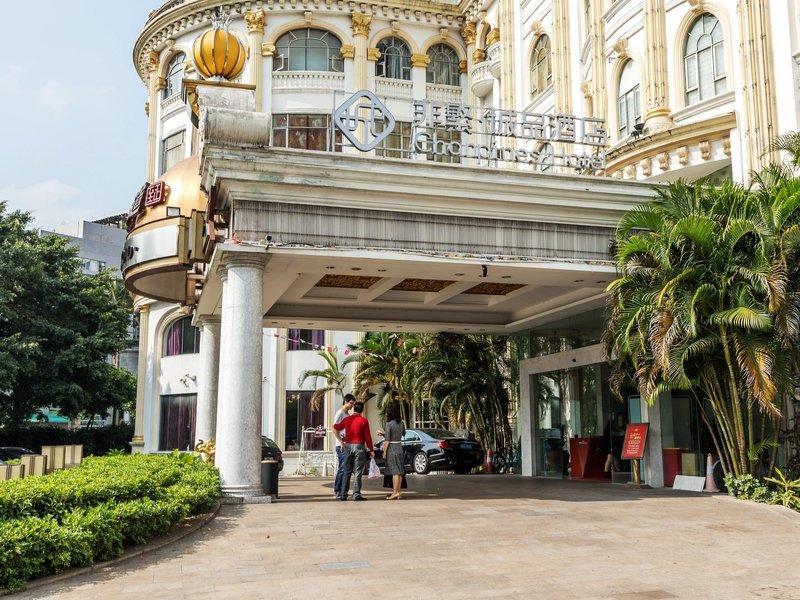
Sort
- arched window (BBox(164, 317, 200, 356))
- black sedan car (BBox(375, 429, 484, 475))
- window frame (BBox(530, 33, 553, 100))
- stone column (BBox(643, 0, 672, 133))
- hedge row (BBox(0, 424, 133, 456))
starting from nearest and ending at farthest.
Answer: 1. stone column (BBox(643, 0, 672, 133))
2. black sedan car (BBox(375, 429, 484, 475))
3. window frame (BBox(530, 33, 553, 100))
4. arched window (BBox(164, 317, 200, 356))
5. hedge row (BBox(0, 424, 133, 456))

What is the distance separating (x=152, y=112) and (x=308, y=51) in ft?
27.5

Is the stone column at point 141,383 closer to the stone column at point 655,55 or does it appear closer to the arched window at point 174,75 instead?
the arched window at point 174,75

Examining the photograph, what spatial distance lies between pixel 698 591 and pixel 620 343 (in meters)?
7.52

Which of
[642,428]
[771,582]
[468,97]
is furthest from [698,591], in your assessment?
[468,97]

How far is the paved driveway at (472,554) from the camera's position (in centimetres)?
755

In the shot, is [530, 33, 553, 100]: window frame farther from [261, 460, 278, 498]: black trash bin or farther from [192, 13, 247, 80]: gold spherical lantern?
[261, 460, 278, 498]: black trash bin

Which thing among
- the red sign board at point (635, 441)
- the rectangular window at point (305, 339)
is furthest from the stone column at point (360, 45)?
the red sign board at point (635, 441)

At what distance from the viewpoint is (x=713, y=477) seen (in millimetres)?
15664

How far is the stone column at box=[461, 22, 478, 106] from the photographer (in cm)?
3650

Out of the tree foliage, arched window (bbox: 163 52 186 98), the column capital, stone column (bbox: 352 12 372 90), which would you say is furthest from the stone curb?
the column capital

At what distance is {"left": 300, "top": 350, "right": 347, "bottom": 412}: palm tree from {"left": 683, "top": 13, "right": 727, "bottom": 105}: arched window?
1808cm

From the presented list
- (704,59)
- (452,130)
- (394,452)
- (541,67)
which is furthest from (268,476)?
(541,67)

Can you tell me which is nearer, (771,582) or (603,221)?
(771,582)

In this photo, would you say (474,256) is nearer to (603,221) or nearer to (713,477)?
(603,221)
